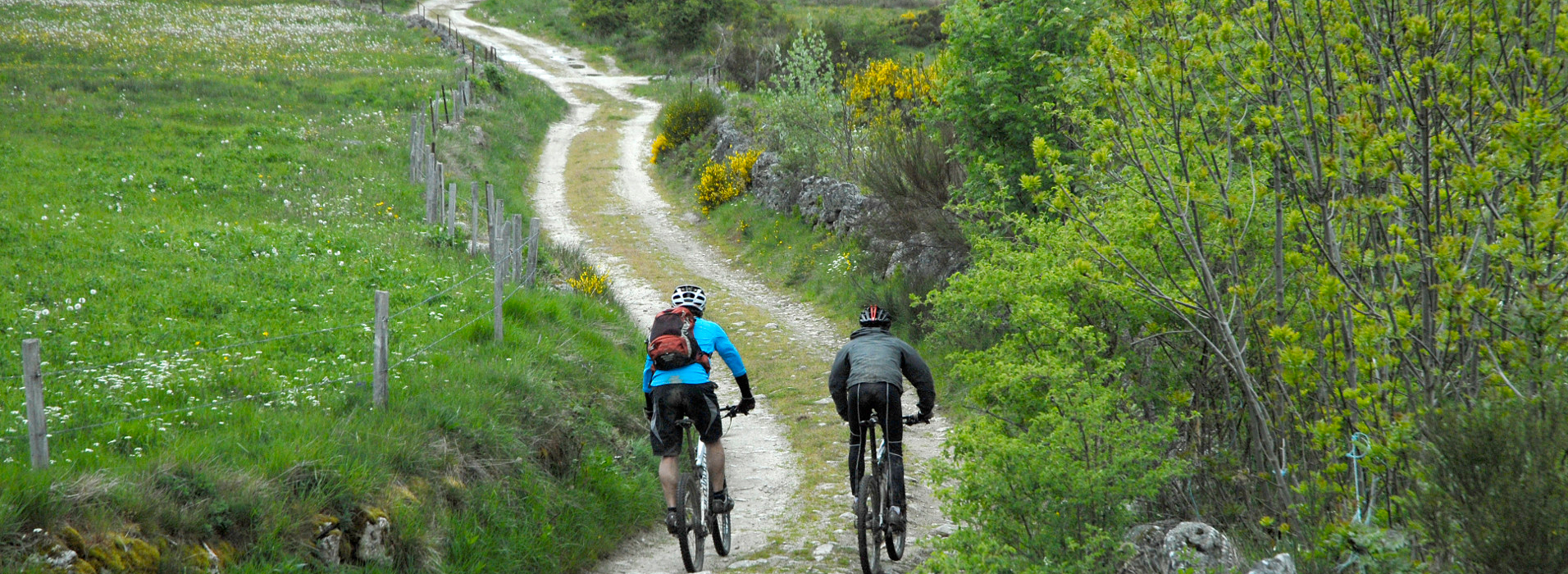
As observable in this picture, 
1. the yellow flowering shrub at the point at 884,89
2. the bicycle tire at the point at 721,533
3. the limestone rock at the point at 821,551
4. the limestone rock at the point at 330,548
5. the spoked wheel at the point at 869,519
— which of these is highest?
the yellow flowering shrub at the point at 884,89

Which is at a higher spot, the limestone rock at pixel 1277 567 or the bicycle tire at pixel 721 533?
the limestone rock at pixel 1277 567

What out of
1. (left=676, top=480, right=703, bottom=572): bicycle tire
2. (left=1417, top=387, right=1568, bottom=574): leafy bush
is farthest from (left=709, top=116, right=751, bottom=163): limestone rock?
(left=1417, top=387, right=1568, bottom=574): leafy bush

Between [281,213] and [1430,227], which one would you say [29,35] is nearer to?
[281,213]

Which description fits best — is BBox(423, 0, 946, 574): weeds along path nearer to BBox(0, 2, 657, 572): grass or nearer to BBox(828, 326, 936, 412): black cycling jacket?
BBox(0, 2, 657, 572): grass

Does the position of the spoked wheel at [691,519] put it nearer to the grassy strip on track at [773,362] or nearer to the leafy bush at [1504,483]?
the grassy strip on track at [773,362]

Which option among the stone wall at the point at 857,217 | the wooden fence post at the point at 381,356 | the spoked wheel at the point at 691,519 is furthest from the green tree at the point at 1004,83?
the wooden fence post at the point at 381,356

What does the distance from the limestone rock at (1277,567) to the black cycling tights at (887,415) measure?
253 centimetres

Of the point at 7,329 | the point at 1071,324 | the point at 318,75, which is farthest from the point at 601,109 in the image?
the point at 1071,324

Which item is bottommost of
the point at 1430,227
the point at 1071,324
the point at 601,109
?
the point at 601,109

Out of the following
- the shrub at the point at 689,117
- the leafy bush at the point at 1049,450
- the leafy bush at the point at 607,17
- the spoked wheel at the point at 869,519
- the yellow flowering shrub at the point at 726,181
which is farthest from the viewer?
the leafy bush at the point at 607,17

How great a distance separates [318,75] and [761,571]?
2970 centimetres

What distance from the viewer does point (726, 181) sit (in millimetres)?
22125

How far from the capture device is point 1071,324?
20.6ft

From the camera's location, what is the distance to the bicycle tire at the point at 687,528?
6.28 m
